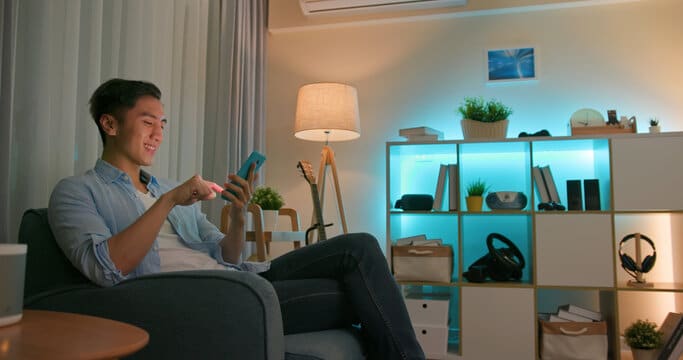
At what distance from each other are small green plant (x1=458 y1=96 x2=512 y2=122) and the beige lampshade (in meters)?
0.61

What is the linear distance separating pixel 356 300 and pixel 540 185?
182 cm

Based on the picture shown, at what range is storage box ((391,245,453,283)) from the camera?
2.87 meters

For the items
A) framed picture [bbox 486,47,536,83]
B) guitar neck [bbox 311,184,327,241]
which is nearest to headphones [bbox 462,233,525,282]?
guitar neck [bbox 311,184,327,241]

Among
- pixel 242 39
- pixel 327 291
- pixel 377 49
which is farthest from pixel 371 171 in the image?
pixel 327 291

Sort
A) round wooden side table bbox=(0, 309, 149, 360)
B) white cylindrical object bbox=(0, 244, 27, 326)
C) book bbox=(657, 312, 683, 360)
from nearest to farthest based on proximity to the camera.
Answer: round wooden side table bbox=(0, 309, 149, 360), white cylindrical object bbox=(0, 244, 27, 326), book bbox=(657, 312, 683, 360)

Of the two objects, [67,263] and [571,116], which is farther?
[571,116]

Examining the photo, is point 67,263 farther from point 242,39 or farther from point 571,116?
point 571,116

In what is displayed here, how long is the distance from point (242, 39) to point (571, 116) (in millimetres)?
1902

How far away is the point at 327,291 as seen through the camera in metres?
1.45

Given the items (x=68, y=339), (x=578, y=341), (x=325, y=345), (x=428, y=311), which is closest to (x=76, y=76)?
(x=325, y=345)

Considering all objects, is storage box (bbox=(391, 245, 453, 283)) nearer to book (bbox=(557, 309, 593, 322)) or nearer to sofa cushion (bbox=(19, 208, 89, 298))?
book (bbox=(557, 309, 593, 322))

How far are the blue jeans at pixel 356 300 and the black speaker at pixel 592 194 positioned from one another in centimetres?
175

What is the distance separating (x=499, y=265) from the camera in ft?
9.35

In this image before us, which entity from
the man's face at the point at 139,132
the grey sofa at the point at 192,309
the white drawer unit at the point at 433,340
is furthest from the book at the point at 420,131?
the grey sofa at the point at 192,309
